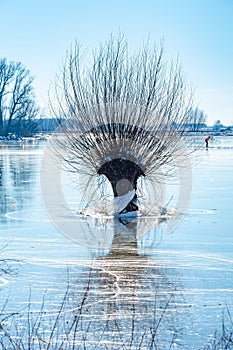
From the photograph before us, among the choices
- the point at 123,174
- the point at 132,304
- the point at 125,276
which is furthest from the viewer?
the point at 123,174

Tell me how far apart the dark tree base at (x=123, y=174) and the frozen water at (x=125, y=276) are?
70.0 inches

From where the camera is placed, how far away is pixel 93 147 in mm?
18422

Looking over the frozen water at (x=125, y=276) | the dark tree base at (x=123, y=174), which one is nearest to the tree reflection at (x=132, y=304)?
the frozen water at (x=125, y=276)

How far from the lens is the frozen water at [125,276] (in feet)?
25.8

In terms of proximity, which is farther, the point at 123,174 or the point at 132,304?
the point at 123,174

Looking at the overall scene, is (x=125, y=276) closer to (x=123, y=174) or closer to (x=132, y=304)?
(x=132, y=304)

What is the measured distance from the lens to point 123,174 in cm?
1847

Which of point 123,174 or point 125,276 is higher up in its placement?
point 123,174

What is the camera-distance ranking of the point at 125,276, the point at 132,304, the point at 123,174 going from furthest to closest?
the point at 123,174 < the point at 125,276 < the point at 132,304

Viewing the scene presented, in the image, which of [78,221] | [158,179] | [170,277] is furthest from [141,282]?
[158,179]

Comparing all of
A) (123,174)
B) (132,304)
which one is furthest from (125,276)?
(123,174)

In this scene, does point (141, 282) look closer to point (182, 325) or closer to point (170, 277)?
point (170, 277)

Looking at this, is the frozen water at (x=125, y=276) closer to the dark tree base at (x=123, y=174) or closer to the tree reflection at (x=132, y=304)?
the tree reflection at (x=132, y=304)

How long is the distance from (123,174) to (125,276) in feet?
27.2
